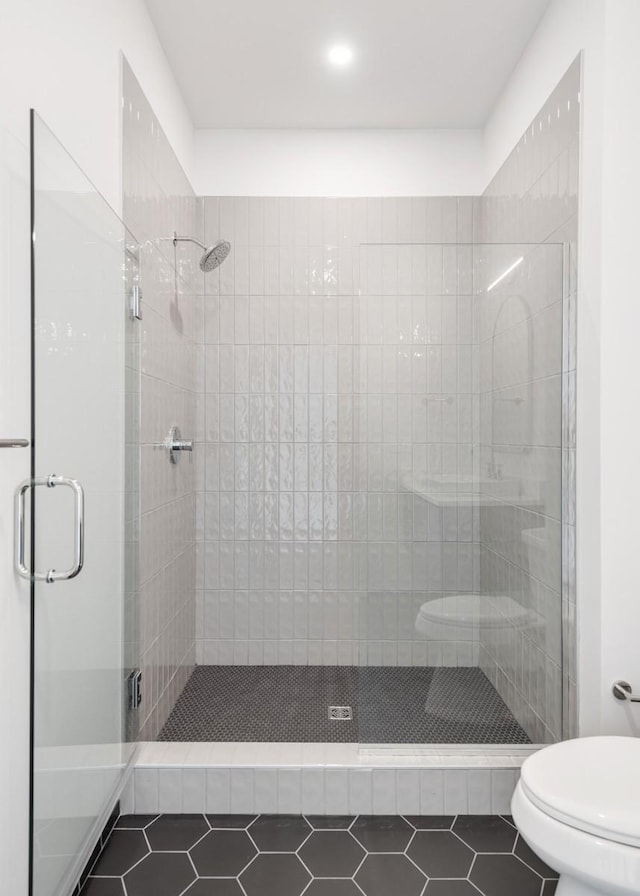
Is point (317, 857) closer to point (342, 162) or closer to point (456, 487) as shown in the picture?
point (456, 487)

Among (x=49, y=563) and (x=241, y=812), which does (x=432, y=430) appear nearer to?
(x=49, y=563)

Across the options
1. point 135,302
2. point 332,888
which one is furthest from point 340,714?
point 135,302

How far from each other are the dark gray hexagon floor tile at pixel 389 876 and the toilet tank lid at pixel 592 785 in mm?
534

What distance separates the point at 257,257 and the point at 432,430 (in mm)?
1495

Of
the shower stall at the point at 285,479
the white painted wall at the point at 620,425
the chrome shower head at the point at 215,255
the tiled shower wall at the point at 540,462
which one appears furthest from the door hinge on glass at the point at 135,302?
the white painted wall at the point at 620,425

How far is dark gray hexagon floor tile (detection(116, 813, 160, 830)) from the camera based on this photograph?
1.87 metres

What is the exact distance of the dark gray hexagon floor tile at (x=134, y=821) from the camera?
1.87 meters

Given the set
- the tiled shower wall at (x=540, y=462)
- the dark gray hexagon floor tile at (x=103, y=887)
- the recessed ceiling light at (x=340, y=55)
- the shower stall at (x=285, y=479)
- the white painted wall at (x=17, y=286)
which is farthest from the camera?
the recessed ceiling light at (x=340, y=55)

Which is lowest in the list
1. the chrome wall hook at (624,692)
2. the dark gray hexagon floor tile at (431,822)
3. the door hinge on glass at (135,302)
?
the dark gray hexagon floor tile at (431,822)

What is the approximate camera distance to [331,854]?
69.0 inches

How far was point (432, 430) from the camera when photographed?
6.48 ft

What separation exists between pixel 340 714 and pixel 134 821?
2.80ft

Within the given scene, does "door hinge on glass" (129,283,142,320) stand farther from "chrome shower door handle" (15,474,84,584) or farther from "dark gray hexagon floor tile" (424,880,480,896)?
"dark gray hexagon floor tile" (424,880,480,896)

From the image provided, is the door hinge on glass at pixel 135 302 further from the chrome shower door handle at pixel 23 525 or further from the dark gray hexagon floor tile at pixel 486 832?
the dark gray hexagon floor tile at pixel 486 832
